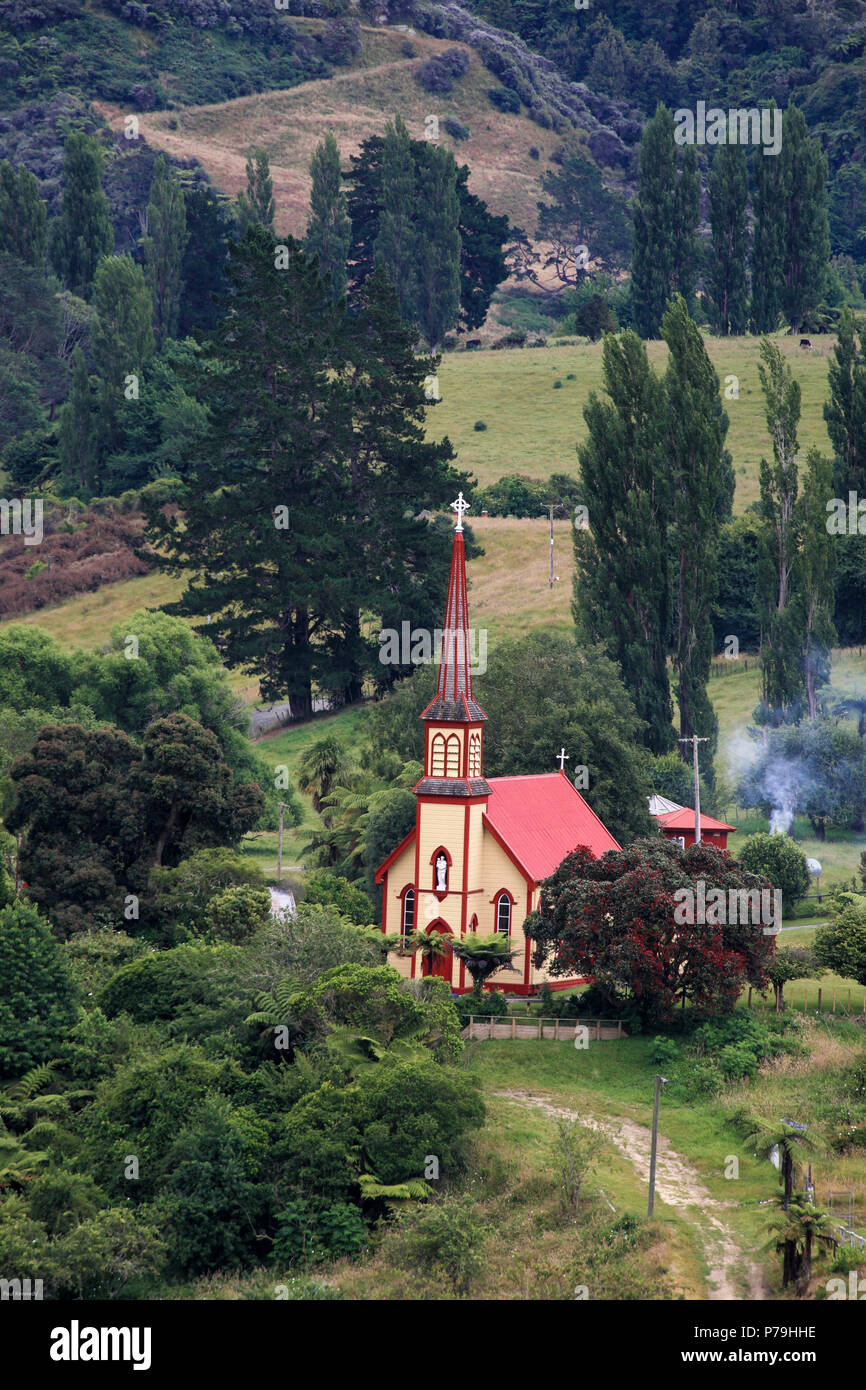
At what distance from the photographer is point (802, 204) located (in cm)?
12588

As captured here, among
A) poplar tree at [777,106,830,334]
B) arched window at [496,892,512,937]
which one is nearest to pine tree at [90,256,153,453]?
poplar tree at [777,106,830,334]

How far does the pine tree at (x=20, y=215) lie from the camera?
13550 cm

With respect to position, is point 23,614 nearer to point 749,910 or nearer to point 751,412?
point 751,412

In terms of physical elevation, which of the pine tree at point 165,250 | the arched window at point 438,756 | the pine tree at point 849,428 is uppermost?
the pine tree at point 165,250

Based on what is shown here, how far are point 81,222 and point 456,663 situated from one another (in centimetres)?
9496

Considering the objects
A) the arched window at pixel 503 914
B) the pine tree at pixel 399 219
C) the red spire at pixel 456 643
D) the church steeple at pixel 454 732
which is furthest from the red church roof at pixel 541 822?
the pine tree at pixel 399 219

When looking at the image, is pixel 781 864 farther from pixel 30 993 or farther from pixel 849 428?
pixel 849 428

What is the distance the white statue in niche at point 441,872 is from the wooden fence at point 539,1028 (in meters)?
4.45

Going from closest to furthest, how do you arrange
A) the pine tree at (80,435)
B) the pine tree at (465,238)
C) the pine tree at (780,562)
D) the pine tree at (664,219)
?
the pine tree at (780,562), the pine tree at (80,435), the pine tree at (664,219), the pine tree at (465,238)

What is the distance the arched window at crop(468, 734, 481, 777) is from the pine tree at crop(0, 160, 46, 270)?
89977 millimetres

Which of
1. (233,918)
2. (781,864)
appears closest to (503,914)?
(233,918)

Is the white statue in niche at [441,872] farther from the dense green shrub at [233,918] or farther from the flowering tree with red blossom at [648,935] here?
the dense green shrub at [233,918]

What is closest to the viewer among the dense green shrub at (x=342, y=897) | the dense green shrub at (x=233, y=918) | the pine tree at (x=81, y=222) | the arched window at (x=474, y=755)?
the arched window at (x=474, y=755)

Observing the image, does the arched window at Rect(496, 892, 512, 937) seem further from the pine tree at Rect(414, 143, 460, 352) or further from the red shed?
the pine tree at Rect(414, 143, 460, 352)
